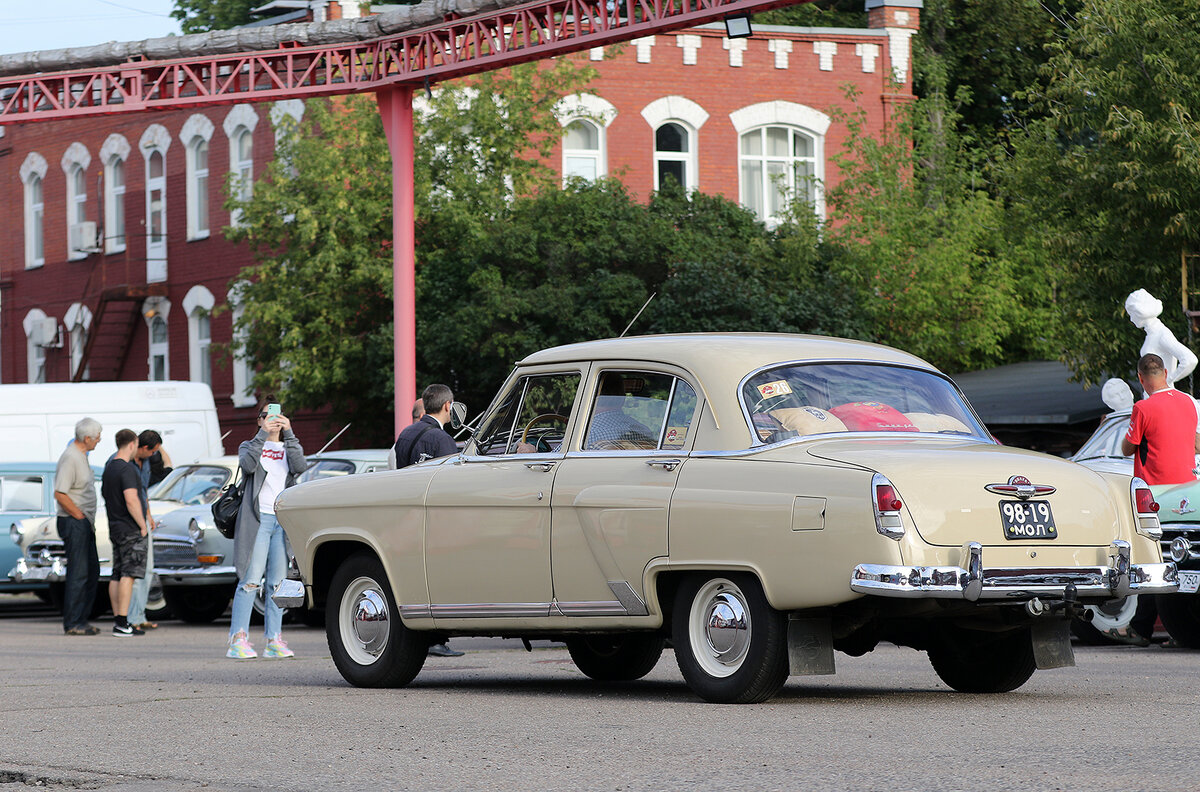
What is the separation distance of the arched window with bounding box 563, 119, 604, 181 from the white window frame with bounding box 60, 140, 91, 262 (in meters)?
13.3

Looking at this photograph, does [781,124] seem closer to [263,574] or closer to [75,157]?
[75,157]

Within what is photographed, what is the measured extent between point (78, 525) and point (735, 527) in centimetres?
1102

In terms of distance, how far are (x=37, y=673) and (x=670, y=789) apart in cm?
740

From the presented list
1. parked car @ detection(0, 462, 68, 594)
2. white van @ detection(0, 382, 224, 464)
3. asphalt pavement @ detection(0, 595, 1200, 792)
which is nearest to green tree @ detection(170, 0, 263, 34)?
white van @ detection(0, 382, 224, 464)

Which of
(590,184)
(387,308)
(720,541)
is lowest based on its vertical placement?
(720,541)

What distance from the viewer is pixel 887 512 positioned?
8.49 metres

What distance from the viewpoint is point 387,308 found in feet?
106

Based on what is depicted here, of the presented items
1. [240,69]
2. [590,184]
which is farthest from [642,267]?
[240,69]

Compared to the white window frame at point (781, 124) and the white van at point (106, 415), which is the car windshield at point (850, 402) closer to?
the white van at point (106, 415)

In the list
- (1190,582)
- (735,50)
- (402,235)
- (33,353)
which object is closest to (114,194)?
(33,353)

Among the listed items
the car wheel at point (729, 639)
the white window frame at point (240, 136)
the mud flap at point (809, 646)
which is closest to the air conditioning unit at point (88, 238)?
the white window frame at point (240, 136)

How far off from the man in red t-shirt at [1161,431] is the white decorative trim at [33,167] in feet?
121

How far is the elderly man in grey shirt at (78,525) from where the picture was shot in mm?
18203

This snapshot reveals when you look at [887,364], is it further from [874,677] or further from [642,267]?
[642,267]
